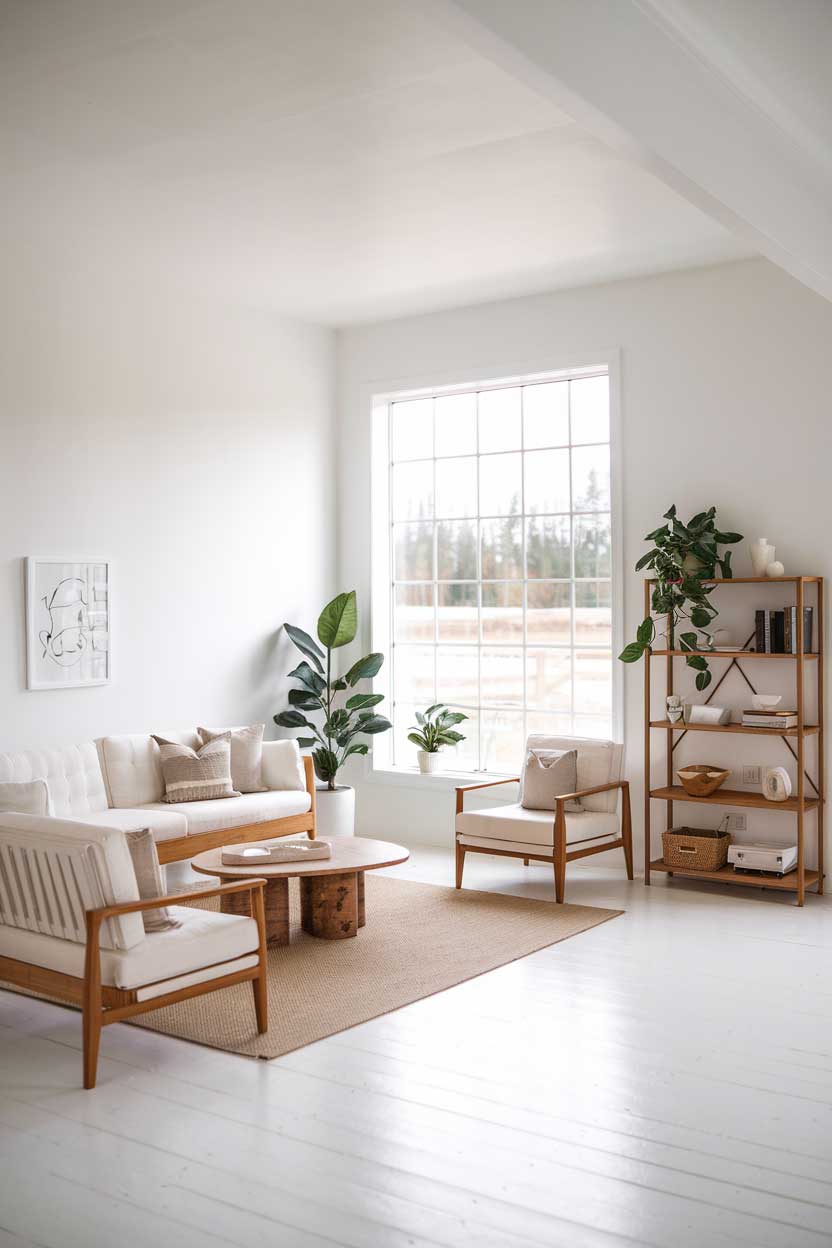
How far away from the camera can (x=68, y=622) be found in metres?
6.54

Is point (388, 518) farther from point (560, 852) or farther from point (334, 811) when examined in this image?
point (560, 852)

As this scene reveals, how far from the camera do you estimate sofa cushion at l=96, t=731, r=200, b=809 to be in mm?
6504

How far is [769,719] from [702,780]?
52 cm

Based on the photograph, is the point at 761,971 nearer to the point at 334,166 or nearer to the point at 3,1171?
the point at 3,1171

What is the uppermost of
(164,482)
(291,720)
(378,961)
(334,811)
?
(164,482)

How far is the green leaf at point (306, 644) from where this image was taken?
800 centimetres

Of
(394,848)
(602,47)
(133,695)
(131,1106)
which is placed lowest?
(131,1106)

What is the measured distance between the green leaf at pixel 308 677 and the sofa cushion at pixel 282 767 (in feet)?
2.54

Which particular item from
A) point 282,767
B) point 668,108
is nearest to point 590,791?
point 282,767

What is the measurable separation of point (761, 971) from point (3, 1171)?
126 inches

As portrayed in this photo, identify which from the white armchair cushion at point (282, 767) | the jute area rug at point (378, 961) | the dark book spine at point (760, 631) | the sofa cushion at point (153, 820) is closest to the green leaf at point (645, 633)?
the dark book spine at point (760, 631)

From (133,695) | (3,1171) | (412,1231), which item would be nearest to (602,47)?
(412,1231)

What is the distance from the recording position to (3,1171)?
3266mm

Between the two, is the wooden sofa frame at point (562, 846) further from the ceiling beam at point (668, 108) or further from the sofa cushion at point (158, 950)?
the ceiling beam at point (668, 108)
